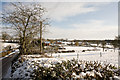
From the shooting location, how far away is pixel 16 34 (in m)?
9.58

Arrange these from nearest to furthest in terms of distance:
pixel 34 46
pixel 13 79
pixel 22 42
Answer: pixel 13 79
pixel 22 42
pixel 34 46

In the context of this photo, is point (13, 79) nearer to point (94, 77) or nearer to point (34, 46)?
point (94, 77)

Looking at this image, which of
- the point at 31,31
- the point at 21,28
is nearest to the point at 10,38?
the point at 21,28

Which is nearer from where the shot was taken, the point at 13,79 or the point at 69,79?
the point at 69,79

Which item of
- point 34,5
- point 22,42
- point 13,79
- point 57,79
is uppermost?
point 34,5

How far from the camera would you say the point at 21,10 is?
30.1 feet

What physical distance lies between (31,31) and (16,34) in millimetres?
1525

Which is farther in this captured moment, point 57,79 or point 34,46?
point 34,46

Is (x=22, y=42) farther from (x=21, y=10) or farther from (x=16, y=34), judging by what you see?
(x=21, y=10)

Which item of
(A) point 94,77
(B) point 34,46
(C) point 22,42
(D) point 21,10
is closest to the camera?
(A) point 94,77

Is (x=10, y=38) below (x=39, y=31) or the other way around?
below

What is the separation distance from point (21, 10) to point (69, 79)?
28.1ft

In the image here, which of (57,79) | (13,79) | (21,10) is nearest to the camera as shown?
(57,79)

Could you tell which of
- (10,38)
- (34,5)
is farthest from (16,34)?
(34,5)
